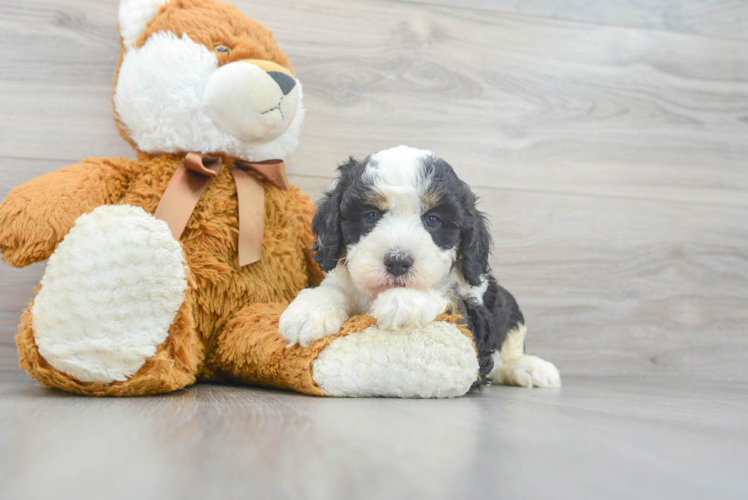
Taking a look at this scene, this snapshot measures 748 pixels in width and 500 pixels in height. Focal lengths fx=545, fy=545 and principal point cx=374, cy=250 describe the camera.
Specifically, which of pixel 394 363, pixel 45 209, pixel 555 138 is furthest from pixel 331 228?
pixel 555 138

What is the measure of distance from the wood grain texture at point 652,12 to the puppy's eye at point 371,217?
3.57 feet

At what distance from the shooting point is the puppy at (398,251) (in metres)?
1.01

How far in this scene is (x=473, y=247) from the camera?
3.67ft

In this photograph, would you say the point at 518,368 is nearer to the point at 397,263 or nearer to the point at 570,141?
the point at 397,263

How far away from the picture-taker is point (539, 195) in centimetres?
183

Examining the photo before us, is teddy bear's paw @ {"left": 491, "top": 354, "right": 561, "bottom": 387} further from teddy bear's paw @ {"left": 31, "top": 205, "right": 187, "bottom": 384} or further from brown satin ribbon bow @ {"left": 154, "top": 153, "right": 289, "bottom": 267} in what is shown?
teddy bear's paw @ {"left": 31, "top": 205, "right": 187, "bottom": 384}

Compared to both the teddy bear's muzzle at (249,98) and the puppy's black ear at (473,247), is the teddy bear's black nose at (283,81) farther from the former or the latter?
the puppy's black ear at (473,247)

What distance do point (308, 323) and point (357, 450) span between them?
1.37 ft

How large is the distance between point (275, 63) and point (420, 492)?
1109 mm

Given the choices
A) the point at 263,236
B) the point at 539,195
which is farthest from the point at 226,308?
the point at 539,195

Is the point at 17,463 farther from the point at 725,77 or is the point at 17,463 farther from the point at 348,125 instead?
the point at 725,77

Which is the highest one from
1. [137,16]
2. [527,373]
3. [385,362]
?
[137,16]

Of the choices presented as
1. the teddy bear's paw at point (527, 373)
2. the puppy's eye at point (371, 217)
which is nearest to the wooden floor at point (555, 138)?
the teddy bear's paw at point (527, 373)

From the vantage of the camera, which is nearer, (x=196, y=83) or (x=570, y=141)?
(x=196, y=83)
